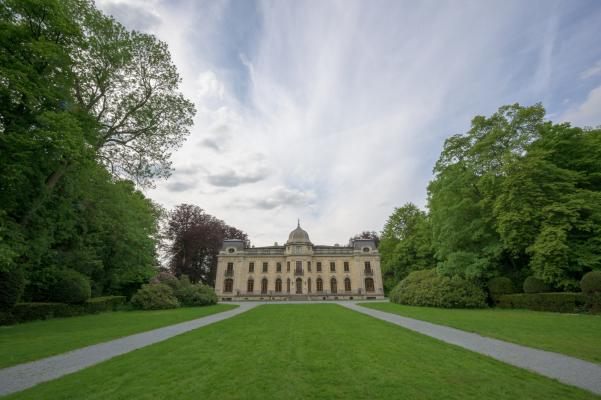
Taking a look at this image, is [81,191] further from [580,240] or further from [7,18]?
[580,240]

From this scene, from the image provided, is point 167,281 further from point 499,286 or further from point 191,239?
point 499,286

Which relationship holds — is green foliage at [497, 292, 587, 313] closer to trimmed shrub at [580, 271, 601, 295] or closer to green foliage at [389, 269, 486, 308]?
trimmed shrub at [580, 271, 601, 295]

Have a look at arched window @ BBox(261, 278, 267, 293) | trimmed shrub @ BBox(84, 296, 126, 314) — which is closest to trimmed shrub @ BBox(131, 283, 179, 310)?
trimmed shrub @ BBox(84, 296, 126, 314)

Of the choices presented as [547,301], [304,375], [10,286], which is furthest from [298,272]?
[304,375]

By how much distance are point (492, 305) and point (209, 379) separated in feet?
68.4

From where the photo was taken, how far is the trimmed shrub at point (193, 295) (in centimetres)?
2470

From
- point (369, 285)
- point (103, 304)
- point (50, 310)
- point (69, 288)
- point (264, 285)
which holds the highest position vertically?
point (264, 285)

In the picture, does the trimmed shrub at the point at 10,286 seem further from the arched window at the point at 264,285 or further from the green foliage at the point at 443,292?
the arched window at the point at 264,285

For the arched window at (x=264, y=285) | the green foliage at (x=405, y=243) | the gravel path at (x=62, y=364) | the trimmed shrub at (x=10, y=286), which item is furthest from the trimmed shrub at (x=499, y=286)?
the arched window at (x=264, y=285)

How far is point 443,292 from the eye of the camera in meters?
19.7

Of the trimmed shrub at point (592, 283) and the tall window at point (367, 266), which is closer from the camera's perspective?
the trimmed shrub at point (592, 283)

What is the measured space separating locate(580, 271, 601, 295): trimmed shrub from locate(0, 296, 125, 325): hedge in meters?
26.9

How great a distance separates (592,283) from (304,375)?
53.7ft

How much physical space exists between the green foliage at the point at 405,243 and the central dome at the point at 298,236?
12.3 metres
